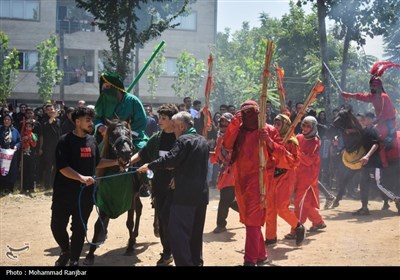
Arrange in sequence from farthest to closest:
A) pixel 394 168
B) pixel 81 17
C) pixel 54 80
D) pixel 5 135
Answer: pixel 81 17, pixel 54 80, pixel 5 135, pixel 394 168

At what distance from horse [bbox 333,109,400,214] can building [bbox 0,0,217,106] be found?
2929 cm

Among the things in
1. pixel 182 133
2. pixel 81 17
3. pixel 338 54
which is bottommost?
pixel 182 133

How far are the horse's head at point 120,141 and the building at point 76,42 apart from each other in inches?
1253

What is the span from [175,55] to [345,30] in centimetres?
2570

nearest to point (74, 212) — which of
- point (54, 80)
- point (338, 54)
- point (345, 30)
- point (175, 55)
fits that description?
point (345, 30)

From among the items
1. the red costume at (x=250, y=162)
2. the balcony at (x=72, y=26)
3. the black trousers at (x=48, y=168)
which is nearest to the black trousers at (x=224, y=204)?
the red costume at (x=250, y=162)

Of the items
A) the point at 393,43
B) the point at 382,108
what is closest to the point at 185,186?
the point at 382,108

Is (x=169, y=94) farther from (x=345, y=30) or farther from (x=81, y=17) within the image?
(x=345, y=30)

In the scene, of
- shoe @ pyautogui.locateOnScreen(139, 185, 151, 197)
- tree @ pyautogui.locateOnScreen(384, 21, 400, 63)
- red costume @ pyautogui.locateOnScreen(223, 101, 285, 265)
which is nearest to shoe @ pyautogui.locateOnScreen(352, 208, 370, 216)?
red costume @ pyautogui.locateOnScreen(223, 101, 285, 265)

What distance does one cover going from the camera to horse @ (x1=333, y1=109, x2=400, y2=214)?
445 inches

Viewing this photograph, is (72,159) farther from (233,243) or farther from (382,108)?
(382,108)

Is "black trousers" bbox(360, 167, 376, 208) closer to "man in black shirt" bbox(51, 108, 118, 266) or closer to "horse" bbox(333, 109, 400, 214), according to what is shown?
"horse" bbox(333, 109, 400, 214)

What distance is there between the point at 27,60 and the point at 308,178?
110 ft

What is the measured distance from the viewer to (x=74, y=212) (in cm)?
662
